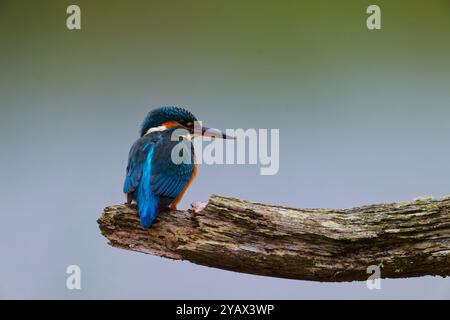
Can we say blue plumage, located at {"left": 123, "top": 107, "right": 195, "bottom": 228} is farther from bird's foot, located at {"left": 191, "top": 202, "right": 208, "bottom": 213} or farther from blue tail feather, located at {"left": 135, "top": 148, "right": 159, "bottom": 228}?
bird's foot, located at {"left": 191, "top": 202, "right": 208, "bottom": 213}

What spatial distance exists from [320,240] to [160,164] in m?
0.62

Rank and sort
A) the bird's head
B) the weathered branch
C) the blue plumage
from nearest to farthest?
the weathered branch, the blue plumage, the bird's head

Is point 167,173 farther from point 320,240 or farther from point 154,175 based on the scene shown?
point 320,240

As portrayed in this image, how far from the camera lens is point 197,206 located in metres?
1.70

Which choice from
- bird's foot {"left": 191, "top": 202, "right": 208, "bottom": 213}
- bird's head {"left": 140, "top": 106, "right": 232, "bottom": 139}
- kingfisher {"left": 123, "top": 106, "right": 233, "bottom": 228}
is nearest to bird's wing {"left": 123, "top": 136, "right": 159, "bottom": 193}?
kingfisher {"left": 123, "top": 106, "right": 233, "bottom": 228}

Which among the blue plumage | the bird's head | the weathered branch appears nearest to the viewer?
the weathered branch

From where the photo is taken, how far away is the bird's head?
6.51 feet

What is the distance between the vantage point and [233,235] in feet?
5.41

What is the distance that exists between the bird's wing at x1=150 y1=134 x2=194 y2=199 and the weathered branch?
0.14 m

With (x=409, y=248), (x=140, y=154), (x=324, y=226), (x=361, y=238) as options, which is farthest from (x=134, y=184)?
(x=409, y=248)

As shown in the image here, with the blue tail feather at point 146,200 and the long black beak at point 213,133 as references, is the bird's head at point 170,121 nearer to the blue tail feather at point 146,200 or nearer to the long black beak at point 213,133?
the long black beak at point 213,133

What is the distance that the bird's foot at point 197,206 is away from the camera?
1.69 metres

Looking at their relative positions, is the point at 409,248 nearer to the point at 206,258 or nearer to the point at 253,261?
the point at 253,261

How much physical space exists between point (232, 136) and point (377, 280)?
32.7 inches
